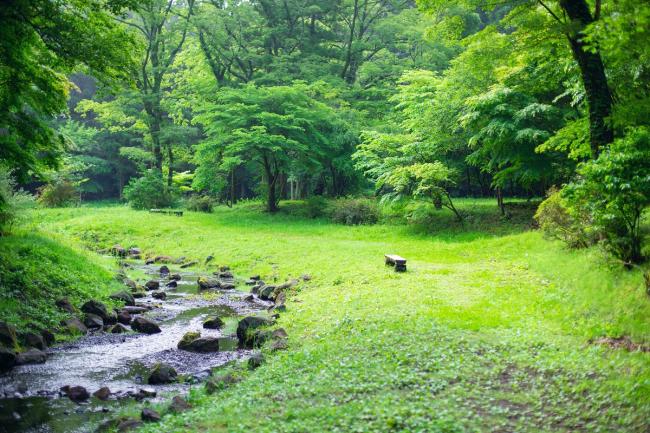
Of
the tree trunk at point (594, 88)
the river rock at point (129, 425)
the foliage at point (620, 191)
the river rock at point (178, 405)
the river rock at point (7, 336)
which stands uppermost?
the tree trunk at point (594, 88)

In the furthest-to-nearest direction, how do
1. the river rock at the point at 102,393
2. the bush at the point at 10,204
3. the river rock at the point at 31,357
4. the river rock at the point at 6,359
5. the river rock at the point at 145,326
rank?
the bush at the point at 10,204
the river rock at the point at 145,326
the river rock at the point at 31,357
the river rock at the point at 6,359
the river rock at the point at 102,393

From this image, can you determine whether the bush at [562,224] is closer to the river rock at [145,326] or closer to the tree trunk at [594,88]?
the tree trunk at [594,88]

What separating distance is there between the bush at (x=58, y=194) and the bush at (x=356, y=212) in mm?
19717

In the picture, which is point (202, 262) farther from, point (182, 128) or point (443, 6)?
point (182, 128)

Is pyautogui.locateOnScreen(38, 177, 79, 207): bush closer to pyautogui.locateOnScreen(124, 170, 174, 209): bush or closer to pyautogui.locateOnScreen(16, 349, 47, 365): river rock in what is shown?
pyautogui.locateOnScreen(124, 170, 174, 209): bush

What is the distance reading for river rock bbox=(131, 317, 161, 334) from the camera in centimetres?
1149

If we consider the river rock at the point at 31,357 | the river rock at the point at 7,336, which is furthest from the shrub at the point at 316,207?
the river rock at the point at 31,357

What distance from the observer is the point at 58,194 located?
35.4 m

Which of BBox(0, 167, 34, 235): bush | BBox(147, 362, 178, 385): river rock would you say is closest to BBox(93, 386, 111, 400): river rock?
BBox(147, 362, 178, 385): river rock

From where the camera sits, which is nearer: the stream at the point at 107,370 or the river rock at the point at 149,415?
the river rock at the point at 149,415

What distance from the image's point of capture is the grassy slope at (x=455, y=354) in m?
5.95

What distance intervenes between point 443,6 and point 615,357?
868cm

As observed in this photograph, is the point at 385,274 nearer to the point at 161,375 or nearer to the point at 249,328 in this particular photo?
the point at 249,328

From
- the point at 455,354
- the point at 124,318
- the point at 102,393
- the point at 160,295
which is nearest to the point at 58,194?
the point at 160,295
